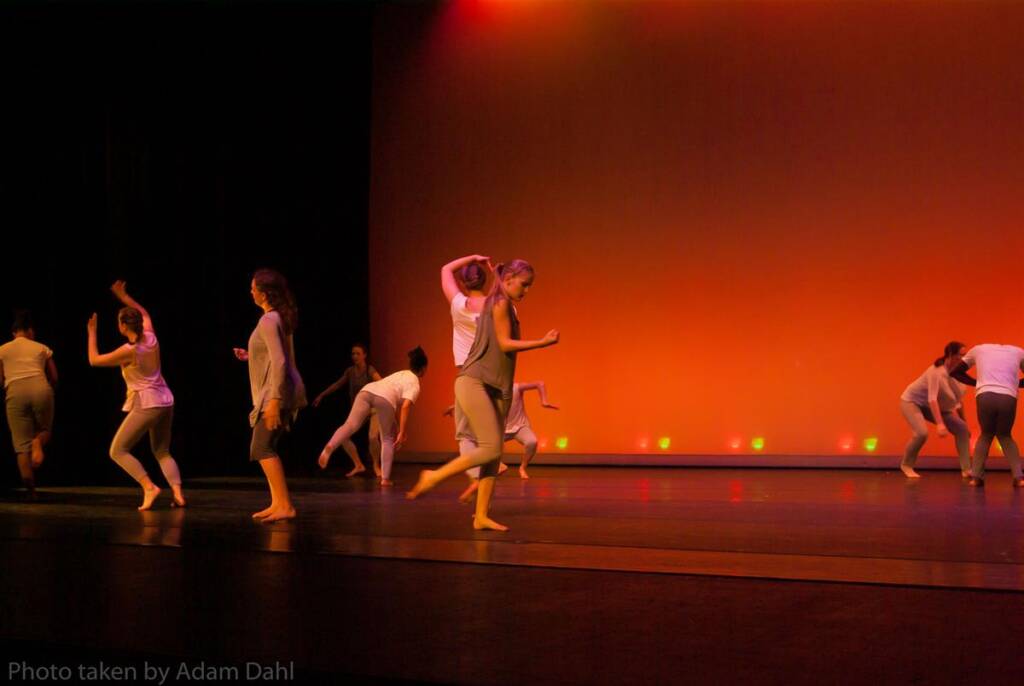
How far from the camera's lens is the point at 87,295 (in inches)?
384

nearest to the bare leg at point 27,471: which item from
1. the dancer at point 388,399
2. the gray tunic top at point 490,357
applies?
the dancer at point 388,399

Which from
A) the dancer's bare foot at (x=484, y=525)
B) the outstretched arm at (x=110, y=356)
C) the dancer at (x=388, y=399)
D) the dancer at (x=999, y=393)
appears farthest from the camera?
the dancer at (x=388, y=399)

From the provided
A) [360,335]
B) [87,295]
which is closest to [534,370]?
[360,335]

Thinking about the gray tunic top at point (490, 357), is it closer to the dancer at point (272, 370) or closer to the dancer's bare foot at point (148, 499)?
the dancer at point (272, 370)

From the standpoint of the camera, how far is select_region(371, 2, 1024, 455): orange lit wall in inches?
459

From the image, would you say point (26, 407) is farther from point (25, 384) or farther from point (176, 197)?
point (176, 197)

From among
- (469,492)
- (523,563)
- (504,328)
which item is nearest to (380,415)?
(469,492)

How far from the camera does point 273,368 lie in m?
6.06

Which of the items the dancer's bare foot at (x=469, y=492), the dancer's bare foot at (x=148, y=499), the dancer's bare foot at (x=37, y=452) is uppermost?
the dancer's bare foot at (x=37, y=452)

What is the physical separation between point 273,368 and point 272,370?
1 cm

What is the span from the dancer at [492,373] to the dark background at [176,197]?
5.45 meters

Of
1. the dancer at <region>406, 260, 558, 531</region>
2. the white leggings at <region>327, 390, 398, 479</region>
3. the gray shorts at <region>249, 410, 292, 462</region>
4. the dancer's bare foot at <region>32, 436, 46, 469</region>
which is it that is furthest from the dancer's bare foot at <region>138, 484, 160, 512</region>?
the dancer at <region>406, 260, 558, 531</region>

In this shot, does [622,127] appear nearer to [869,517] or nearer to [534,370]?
[534,370]

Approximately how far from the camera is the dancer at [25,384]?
8406mm
